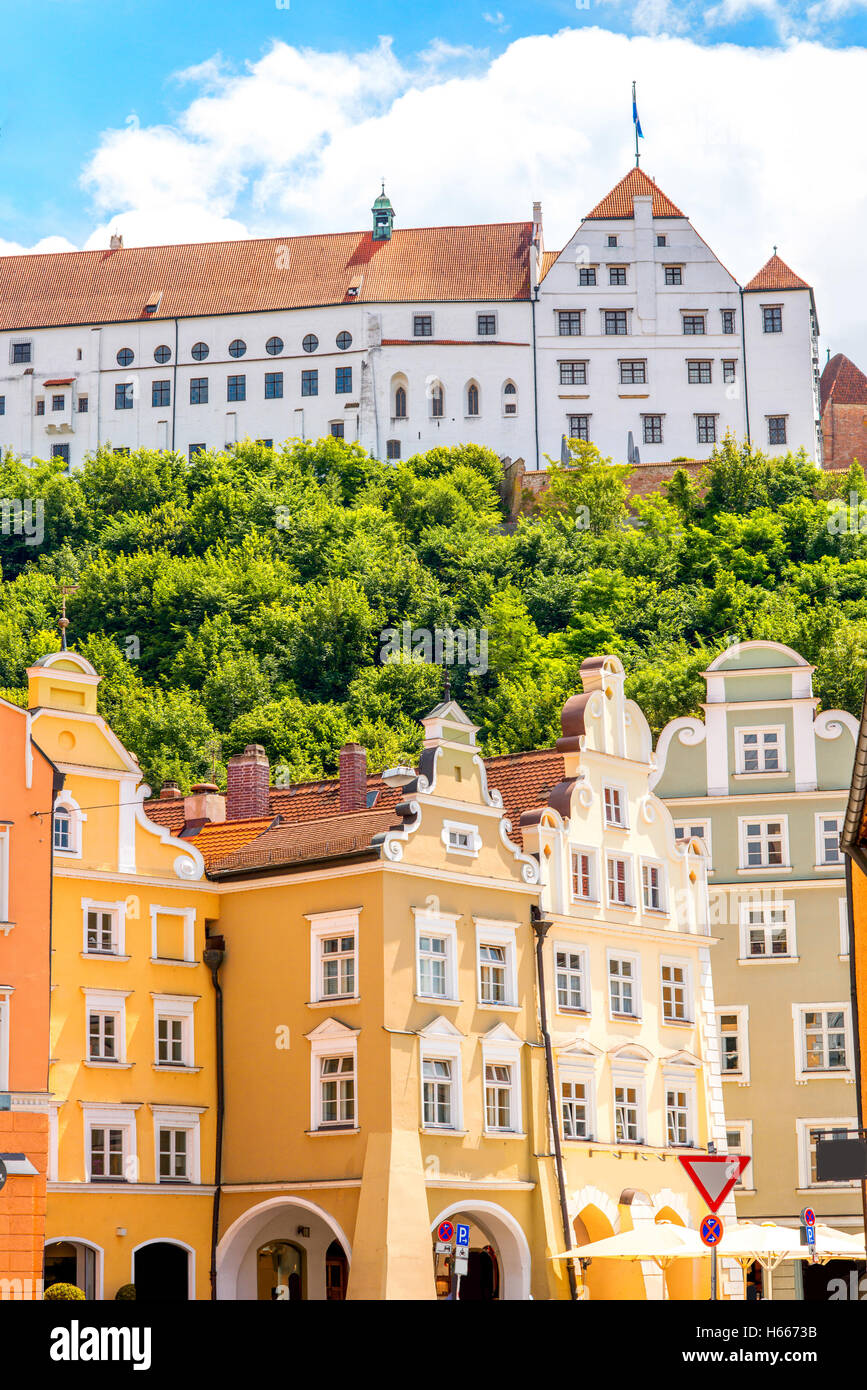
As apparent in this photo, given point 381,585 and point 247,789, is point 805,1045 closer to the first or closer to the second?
point 247,789

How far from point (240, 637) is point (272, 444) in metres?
28.6

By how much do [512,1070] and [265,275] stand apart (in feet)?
313

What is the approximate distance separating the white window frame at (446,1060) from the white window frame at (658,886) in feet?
26.0

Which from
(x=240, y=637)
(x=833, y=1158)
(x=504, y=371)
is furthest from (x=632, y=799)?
(x=504, y=371)

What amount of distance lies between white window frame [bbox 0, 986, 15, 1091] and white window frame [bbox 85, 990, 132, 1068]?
8.47 feet

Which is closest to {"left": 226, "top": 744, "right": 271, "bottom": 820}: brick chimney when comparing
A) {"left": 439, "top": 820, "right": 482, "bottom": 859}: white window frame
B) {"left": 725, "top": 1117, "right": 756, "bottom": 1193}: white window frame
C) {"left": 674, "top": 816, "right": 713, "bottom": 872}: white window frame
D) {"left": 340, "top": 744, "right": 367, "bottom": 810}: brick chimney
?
{"left": 340, "top": 744, "right": 367, "bottom": 810}: brick chimney

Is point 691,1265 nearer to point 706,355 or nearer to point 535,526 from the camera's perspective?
point 535,526

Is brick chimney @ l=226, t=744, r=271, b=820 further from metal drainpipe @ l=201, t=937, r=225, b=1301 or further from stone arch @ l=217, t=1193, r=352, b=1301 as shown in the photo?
stone arch @ l=217, t=1193, r=352, b=1301

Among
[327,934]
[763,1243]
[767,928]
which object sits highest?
[767,928]

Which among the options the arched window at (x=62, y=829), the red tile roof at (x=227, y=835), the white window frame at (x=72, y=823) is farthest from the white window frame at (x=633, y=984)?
the arched window at (x=62, y=829)

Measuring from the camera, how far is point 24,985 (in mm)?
40969

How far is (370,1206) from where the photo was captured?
41.7 meters

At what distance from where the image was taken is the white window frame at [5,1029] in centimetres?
4025

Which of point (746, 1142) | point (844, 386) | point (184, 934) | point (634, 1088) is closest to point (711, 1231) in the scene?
point (184, 934)
